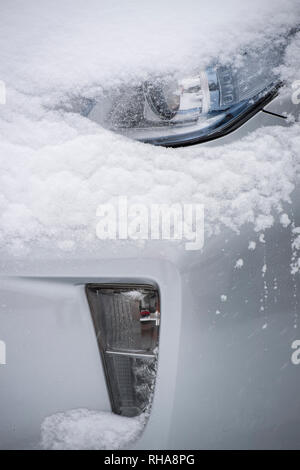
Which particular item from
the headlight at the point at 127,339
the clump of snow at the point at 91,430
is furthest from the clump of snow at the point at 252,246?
the clump of snow at the point at 91,430

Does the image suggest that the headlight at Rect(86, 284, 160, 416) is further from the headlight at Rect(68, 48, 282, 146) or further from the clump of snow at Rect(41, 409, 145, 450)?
the headlight at Rect(68, 48, 282, 146)

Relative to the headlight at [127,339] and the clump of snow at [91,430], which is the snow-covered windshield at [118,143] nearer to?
the headlight at [127,339]

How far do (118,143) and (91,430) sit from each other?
71 cm

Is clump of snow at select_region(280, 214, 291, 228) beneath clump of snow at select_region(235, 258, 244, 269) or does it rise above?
above

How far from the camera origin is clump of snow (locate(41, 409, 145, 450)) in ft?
3.45

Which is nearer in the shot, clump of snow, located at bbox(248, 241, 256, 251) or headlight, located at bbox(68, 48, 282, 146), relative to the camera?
clump of snow, located at bbox(248, 241, 256, 251)

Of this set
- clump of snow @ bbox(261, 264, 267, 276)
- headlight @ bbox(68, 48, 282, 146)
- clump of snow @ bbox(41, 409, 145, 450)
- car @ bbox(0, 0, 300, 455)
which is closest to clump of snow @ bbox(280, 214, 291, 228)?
car @ bbox(0, 0, 300, 455)

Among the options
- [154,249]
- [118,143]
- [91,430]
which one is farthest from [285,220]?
[91,430]

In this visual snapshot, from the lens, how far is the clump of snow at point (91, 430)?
3.45 ft

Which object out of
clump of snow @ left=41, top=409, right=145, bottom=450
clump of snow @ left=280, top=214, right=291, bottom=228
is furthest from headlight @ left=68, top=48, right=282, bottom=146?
clump of snow @ left=41, top=409, right=145, bottom=450

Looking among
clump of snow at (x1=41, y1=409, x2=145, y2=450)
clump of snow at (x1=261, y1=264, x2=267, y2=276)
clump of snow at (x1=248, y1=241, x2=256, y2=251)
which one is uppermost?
clump of snow at (x1=248, y1=241, x2=256, y2=251)

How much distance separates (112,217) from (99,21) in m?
0.66

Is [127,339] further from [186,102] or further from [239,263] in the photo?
[186,102]

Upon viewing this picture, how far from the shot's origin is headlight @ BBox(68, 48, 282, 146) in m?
1.11
